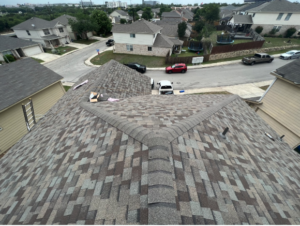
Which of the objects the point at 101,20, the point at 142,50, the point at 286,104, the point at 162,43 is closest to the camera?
the point at 286,104

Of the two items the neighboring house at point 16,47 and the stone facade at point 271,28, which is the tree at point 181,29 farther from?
the neighboring house at point 16,47

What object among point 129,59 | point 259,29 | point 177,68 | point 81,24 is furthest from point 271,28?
point 81,24

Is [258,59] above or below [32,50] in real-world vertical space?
above

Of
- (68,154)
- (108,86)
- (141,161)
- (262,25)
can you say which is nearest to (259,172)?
(141,161)

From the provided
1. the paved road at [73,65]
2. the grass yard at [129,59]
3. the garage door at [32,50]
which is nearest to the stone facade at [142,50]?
the grass yard at [129,59]

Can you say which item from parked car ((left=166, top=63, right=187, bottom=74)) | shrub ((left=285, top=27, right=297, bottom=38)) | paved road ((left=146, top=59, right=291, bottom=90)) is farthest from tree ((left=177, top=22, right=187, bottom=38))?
shrub ((left=285, top=27, right=297, bottom=38))

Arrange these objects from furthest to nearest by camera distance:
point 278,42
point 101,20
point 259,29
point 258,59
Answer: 1. point 101,20
2. point 259,29
3. point 278,42
4. point 258,59

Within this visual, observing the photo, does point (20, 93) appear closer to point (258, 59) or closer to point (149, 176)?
point (149, 176)

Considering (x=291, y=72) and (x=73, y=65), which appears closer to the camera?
(x=291, y=72)
